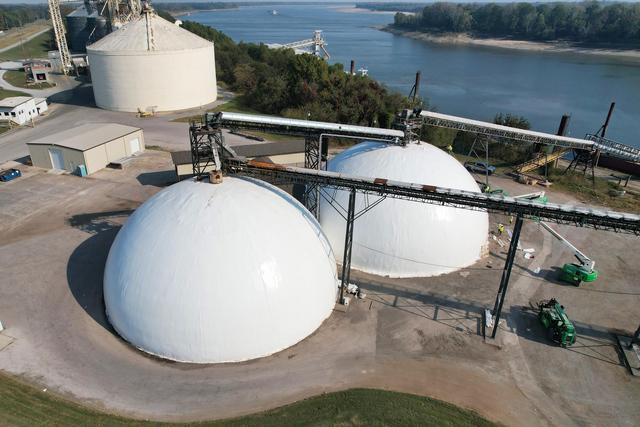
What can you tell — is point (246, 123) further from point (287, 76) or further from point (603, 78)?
point (603, 78)

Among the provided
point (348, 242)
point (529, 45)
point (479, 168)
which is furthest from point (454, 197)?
point (529, 45)

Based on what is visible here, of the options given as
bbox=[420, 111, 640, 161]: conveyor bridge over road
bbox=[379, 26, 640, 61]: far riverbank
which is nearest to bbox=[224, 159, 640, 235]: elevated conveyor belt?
bbox=[420, 111, 640, 161]: conveyor bridge over road

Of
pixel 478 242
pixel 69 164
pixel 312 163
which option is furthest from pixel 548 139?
pixel 69 164

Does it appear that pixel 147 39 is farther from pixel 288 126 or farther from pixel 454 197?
pixel 454 197

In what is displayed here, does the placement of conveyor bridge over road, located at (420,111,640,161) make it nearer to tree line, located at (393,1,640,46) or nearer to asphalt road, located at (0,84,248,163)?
asphalt road, located at (0,84,248,163)

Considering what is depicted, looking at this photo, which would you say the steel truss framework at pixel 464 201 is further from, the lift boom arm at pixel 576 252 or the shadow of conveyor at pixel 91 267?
the shadow of conveyor at pixel 91 267

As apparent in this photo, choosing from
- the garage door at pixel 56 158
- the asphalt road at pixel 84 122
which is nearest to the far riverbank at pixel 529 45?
the asphalt road at pixel 84 122
